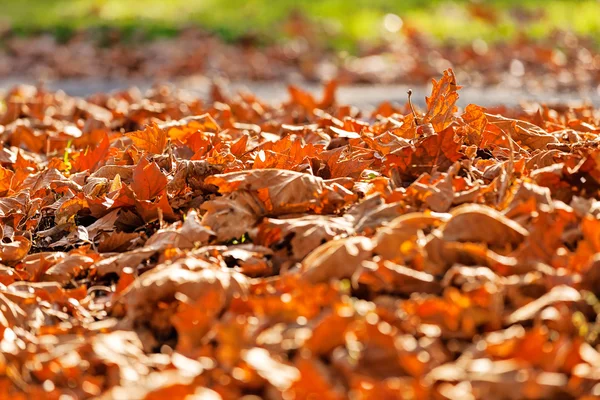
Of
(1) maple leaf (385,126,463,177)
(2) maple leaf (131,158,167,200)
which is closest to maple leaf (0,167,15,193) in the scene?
(2) maple leaf (131,158,167,200)

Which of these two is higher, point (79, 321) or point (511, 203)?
point (511, 203)

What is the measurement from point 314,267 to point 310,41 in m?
9.84

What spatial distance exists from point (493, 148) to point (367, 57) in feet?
27.1

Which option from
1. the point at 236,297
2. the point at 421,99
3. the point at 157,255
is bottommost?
the point at 421,99

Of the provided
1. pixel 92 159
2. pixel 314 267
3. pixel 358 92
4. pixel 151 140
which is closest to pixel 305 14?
pixel 358 92

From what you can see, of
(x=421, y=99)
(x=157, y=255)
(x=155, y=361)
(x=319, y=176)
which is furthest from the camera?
(x=421, y=99)

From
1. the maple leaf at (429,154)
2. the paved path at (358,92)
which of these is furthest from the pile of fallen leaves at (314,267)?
the paved path at (358,92)

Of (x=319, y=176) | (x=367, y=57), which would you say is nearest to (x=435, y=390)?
(x=319, y=176)

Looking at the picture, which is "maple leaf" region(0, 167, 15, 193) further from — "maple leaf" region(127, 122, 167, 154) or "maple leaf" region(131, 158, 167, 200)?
"maple leaf" region(131, 158, 167, 200)

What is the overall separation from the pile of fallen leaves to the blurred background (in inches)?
245

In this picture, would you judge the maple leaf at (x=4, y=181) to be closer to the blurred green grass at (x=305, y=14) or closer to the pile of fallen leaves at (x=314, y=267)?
the pile of fallen leaves at (x=314, y=267)

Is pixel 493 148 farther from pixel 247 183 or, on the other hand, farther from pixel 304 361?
pixel 304 361

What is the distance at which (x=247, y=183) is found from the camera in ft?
7.48

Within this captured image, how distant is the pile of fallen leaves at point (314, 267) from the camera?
1.52 metres
